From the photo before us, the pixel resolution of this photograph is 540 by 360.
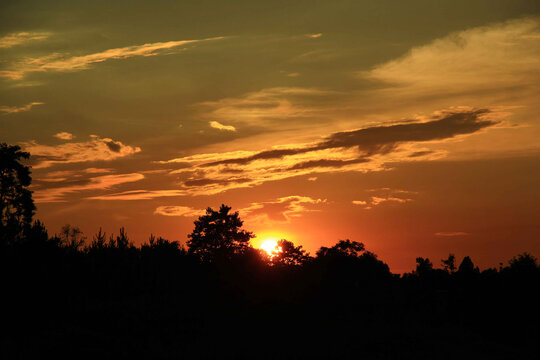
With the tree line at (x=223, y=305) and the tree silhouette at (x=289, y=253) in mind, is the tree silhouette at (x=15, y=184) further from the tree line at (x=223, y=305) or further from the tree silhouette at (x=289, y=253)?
the tree silhouette at (x=289, y=253)

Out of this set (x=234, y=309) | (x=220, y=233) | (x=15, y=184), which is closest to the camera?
(x=234, y=309)

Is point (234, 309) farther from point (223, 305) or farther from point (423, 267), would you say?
point (423, 267)

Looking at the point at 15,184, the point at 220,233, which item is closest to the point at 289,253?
the point at 220,233

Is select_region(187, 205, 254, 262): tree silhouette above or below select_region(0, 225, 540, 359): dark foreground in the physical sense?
above

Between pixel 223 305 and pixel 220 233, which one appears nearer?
pixel 223 305

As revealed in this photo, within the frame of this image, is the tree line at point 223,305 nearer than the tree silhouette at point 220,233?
Yes

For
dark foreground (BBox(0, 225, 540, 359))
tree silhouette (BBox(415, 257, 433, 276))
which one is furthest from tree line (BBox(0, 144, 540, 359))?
tree silhouette (BBox(415, 257, 433, 276))

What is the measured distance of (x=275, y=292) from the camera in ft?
144

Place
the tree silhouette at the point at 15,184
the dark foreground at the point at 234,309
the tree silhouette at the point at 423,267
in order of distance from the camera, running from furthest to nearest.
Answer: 1. the tree silhouette at the point at 423,267
2. the tree silhouette at the point at 15,184
3. the dark foreground at the point at 234,309

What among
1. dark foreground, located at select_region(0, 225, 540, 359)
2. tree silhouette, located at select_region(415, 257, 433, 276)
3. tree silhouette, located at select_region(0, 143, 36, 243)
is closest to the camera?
dark foreground, located at select_region(0, 225, 540, 359)

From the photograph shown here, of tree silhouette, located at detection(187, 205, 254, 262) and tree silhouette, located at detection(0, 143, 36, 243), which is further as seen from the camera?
tree silhouette, located at detection(187, 205, 254, 262)

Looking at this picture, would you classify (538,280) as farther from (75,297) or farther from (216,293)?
(75,297)

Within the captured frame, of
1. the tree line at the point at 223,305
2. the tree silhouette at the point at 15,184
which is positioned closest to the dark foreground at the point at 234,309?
the tree line at the point at 223,305

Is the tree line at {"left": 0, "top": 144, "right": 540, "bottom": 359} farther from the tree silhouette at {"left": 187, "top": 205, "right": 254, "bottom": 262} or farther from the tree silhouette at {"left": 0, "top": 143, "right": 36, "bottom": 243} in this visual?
the tree silhouette at {"left": 187, "top": 205, "right": 254, "bottom": 262}
